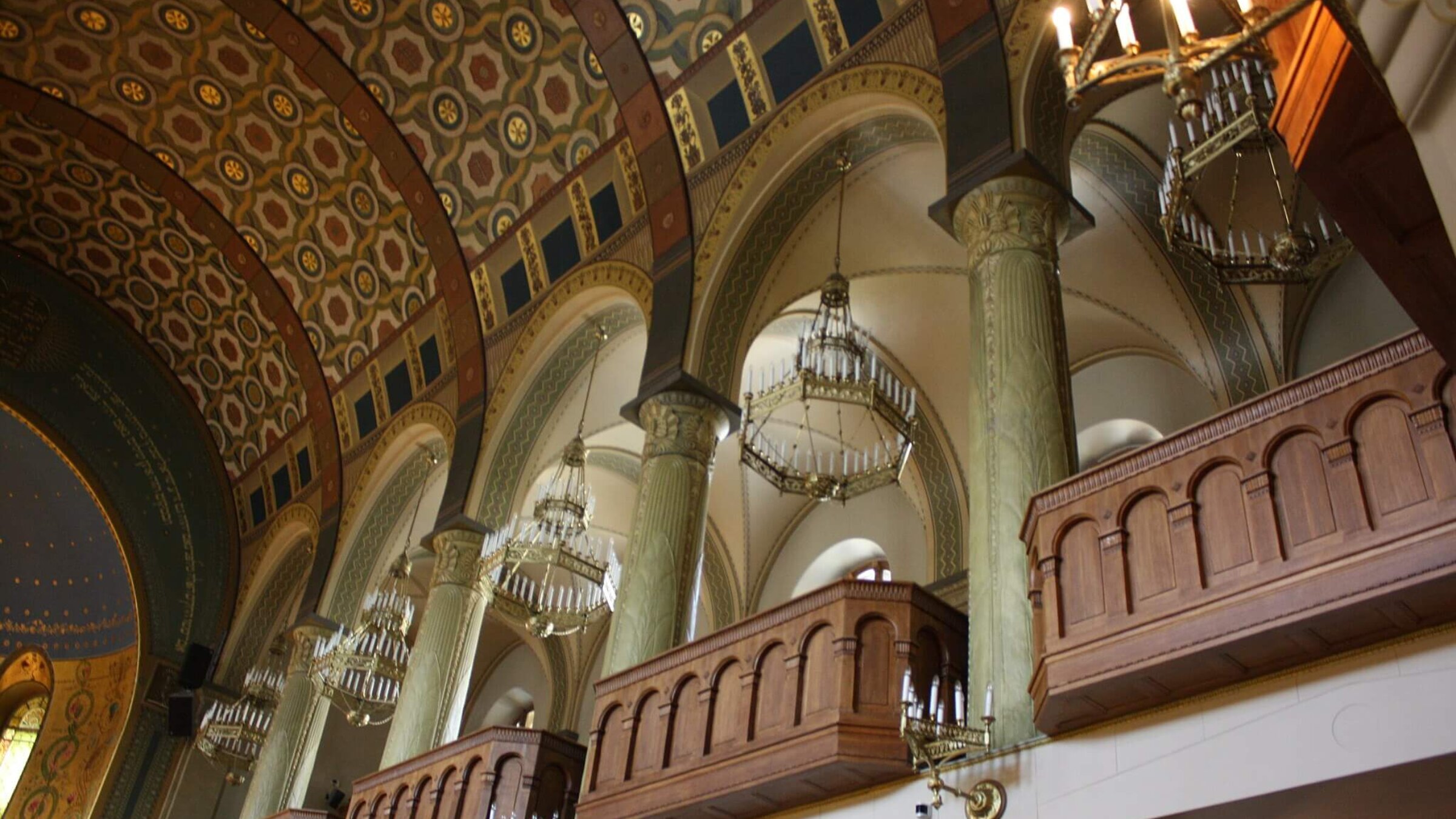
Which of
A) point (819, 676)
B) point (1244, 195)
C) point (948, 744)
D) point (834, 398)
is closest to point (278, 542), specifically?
point (834, 398)

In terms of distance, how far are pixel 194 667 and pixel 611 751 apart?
11097 mm

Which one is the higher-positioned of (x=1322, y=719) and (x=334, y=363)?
(x=334, y=363)

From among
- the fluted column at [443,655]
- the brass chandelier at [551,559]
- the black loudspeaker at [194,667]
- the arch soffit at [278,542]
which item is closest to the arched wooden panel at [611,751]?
the brass chandelier at [551,559]

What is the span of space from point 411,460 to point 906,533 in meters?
5.99

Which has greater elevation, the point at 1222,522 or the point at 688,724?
the point at 1222,522

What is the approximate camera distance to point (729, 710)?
7035 mm

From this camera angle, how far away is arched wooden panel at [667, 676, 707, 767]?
7.06m

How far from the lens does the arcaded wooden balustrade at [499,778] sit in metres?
8.40

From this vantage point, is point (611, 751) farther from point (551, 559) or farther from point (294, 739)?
point (294, 739)

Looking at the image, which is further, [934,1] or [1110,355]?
[1110,355]

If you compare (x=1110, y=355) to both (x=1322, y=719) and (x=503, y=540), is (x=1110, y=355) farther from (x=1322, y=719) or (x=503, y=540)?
(x=1322, y=719)

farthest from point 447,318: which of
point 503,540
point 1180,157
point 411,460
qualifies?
point 1180,157

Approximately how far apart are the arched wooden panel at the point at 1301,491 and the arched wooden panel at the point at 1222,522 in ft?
0.49

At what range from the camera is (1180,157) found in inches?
267
